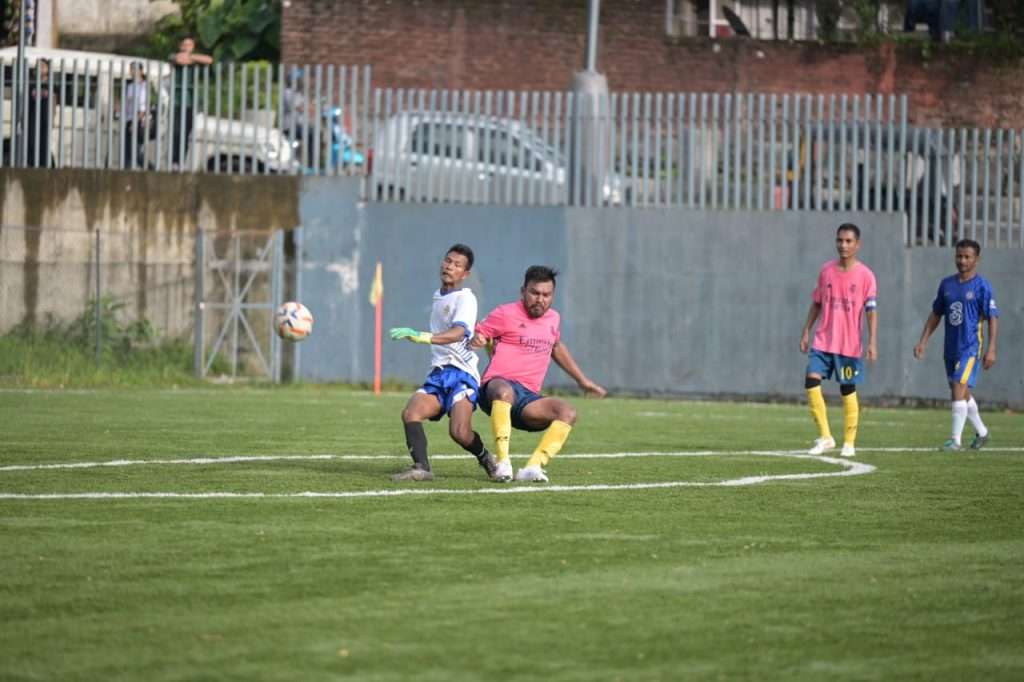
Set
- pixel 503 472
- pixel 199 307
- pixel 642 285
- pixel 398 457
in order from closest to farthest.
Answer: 1. pixel 503 472
2. pixel 398 457
3. pixel 199 307
4. pixel 642 285

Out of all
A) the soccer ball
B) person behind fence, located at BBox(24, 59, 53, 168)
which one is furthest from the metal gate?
the soccer ball

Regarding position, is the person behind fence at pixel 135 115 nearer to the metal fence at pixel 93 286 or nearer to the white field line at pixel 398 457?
the metal fence at pixel 93 286

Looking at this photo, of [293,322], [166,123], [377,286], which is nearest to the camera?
[293,322]

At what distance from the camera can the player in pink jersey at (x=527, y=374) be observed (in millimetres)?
12156

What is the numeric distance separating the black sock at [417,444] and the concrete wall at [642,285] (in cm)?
1311

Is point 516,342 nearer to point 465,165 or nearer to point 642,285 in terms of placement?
point 642,285

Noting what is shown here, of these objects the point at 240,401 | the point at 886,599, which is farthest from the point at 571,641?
the point at 240,401

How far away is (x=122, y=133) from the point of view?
26.0m

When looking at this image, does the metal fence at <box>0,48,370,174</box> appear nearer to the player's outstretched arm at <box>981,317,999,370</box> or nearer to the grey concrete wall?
the grey concrete wall

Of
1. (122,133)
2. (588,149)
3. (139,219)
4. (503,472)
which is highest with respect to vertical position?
(122,133)

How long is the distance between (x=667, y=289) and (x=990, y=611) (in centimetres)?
1811

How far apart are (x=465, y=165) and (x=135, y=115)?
4783 millimetres

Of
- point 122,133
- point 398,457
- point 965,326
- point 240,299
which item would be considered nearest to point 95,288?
point 240,299

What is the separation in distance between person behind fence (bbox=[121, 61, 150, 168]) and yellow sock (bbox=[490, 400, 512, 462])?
1493 centimetres
